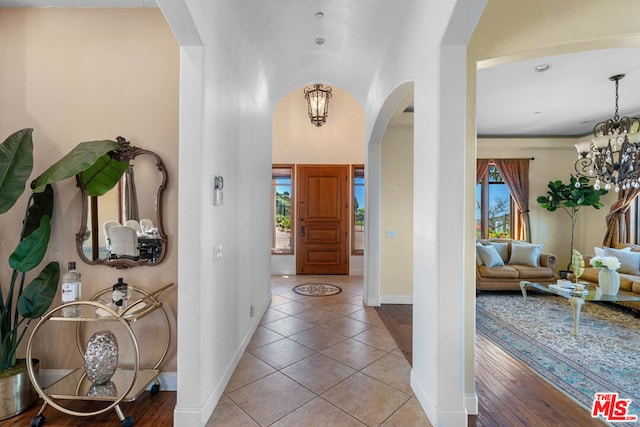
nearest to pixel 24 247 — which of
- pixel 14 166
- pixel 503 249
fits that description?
pixel 14 166

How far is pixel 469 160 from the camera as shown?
218 cm

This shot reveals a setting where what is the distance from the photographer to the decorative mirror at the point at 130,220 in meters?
2.41

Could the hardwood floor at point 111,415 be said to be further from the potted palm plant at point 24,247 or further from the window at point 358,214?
the window at point 358,214

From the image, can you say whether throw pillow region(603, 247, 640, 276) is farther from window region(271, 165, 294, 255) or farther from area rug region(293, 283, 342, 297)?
window region(271, 165, 294, 255)

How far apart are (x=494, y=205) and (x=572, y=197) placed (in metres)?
1.37

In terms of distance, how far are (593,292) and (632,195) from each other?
309 cm

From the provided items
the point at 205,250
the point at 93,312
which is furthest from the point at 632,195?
the point at 93,312

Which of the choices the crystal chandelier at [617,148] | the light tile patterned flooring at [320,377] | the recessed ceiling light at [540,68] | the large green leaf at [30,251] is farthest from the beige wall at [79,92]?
the crystal chandelier at [617,148]

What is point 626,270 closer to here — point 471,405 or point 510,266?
point 510,266

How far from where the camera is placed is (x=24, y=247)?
6.65 ft

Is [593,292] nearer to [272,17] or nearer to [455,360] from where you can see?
[455,360]

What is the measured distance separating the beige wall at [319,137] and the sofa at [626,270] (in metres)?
4.70

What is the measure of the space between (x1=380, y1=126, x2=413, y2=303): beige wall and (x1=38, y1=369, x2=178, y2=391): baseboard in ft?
10.6

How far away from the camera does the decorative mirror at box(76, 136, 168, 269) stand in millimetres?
2412
